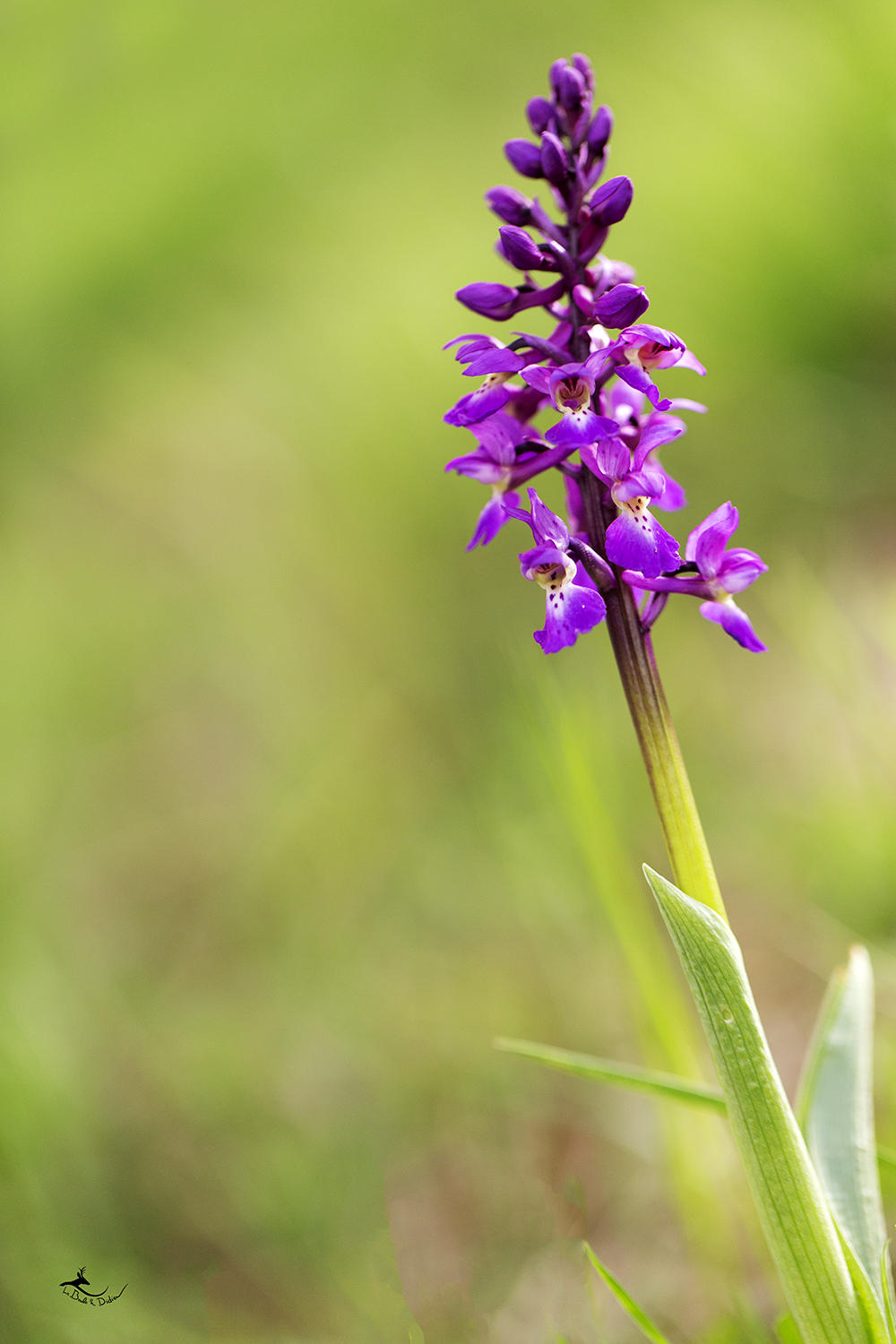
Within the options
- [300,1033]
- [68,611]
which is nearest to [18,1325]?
[300,1033]

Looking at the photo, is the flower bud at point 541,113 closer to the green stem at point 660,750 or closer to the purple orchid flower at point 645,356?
the purple orchid flower at point 645,356

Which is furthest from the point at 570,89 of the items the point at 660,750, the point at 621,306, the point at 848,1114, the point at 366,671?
the point at 366,671

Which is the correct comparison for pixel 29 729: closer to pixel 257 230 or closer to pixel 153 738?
pixel 153 738

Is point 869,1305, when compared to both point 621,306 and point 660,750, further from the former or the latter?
point 621,306

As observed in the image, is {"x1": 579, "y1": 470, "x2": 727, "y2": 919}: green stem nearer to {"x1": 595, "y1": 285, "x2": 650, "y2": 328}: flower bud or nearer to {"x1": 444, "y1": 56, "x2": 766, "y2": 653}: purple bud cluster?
{"x1": 444, "y1": 56, "x2": 766, "y2": 653}: purple bud cluster

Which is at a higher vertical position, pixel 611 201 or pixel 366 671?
pixel 611 201

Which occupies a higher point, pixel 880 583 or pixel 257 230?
pixel 257 230

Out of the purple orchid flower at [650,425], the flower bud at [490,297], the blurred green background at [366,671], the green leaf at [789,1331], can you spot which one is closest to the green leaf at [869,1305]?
the green leaf at [789,1331]

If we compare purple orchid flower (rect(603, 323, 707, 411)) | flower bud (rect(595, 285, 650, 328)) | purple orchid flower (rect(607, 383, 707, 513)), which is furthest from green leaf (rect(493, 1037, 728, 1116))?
flower bud (rect(595, 285, 650, 328))
